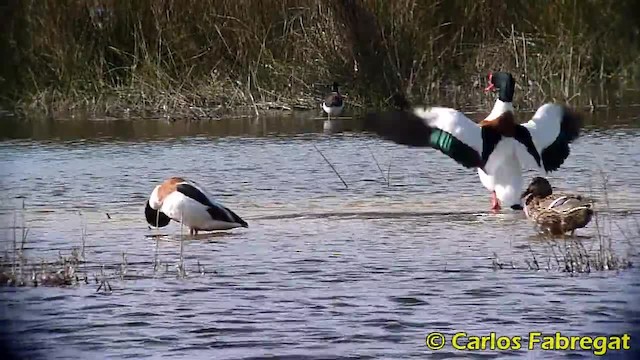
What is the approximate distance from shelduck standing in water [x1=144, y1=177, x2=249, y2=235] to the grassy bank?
670 cm

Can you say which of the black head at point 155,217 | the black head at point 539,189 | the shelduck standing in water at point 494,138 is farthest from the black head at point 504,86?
the black head at point 155,217

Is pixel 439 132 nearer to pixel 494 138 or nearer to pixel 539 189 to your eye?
pixel 494 138

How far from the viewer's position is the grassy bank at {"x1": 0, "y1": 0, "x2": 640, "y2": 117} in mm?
14961

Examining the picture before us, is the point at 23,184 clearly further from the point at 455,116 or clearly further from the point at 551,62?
the point at 551,62

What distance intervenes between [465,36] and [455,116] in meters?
7.52

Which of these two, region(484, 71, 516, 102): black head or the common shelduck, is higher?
region(484, 71, 516, 102): black head

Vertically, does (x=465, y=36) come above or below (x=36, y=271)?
above

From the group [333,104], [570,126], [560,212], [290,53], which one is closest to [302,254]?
[560,212]

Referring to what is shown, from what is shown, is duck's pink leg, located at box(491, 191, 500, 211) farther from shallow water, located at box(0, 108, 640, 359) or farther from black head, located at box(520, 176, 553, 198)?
black head, located at box(520, 176, 553, 198)

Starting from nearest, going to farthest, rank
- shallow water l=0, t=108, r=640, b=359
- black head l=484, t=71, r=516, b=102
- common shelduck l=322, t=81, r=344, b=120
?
shallow water l=0, t=108, r=640, b=359
black head l=484, t=71, r=516, b=102
common shelduck l=322, t=81, r=344, b=120

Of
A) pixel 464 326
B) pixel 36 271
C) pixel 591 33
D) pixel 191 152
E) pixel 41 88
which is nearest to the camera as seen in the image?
pixel 464 326

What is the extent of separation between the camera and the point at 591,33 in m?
14.7

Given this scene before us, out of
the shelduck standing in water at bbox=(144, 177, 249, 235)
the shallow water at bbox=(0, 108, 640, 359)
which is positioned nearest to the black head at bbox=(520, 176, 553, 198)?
the shallow water at bbox=(0, 108, 640, 359)

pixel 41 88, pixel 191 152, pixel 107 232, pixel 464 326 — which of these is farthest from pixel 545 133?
pixel 41 88
